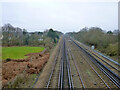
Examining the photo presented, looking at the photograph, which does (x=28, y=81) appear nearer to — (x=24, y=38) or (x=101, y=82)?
(x=101, y=82)

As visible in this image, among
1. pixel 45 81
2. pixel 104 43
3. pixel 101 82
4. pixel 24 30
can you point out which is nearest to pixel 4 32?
pixel 24 30

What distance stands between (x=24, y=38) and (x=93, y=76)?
123 ft

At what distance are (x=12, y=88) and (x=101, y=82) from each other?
742cm

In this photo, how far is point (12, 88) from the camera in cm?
872

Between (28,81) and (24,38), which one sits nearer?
(28,81)

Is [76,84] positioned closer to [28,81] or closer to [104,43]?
[28,81]

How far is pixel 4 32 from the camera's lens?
40.8m

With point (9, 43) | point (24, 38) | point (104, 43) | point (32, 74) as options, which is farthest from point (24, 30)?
point (32, 74)

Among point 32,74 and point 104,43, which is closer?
point 32,74

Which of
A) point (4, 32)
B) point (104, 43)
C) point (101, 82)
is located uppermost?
point (4, 32)

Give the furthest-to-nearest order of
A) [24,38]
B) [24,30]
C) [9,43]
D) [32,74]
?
[24,30] < [24,38] < [9,43] < [32,74]

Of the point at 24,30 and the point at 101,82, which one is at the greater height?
the point at 24,30

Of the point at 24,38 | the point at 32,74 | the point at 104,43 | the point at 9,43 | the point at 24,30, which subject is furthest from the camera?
the point at 24,30

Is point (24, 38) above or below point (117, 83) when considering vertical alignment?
above
